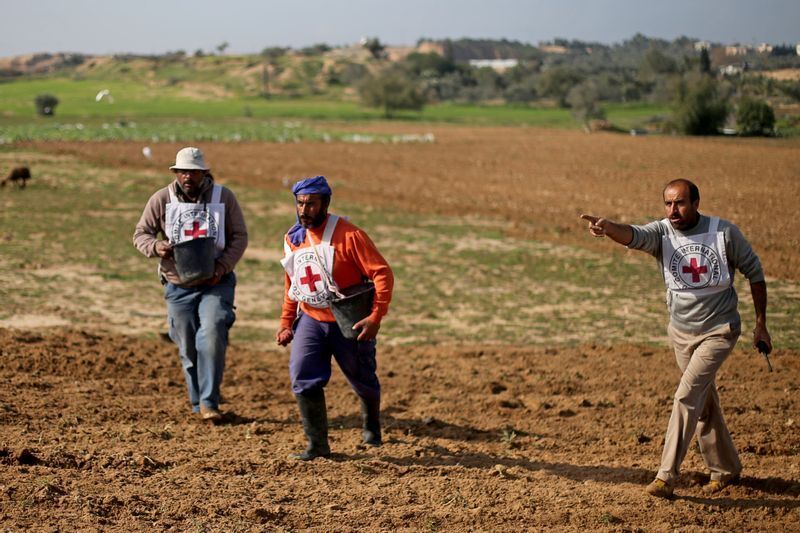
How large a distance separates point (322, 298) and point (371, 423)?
1.22 metres

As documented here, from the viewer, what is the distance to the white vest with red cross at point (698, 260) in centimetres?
618

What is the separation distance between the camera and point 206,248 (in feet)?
27.0

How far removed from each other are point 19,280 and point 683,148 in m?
17.2

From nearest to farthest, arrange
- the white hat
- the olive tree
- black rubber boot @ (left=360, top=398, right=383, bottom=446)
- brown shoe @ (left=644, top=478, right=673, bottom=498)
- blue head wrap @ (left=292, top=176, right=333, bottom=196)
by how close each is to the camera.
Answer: brown shoe @ (left=644, top=478, right=673, bottom=498)
blue head wrap @ (left=292, top=176, right=333, bottom=196)
black rubber boot @ (left=360, top=398, right=383, bottom=446)
the white hat
the olive tree

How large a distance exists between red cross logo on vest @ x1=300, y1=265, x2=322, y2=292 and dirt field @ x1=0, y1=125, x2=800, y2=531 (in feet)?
4.26

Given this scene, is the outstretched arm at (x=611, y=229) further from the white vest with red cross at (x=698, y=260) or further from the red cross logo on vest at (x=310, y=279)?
the red cross logo on vest at (x=310, y=279)

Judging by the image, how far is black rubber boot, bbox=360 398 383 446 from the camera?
299 inches

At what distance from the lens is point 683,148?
84.3 ft

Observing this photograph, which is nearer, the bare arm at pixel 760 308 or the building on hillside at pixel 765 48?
the bare arm at pixel 760 308

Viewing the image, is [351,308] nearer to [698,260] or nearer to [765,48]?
[698,260]

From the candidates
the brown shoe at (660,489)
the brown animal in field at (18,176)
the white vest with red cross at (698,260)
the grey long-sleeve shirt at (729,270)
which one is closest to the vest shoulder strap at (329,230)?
Result: the grey long-sleeve shirt at (729,270)

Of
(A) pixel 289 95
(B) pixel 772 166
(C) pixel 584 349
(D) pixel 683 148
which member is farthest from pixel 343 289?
(A) pixel 289 95

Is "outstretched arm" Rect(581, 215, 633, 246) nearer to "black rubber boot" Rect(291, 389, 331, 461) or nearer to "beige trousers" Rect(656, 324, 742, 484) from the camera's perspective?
"beige trousers" Rect(656, 324, 742, 484)

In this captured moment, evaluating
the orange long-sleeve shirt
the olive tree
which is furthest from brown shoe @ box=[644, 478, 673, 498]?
the olive tree
